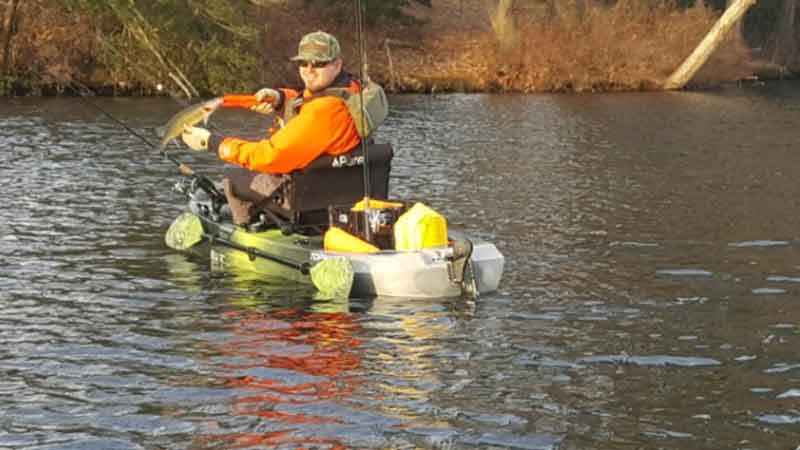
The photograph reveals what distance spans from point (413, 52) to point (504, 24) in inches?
120

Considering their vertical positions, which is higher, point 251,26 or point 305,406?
point 251,26

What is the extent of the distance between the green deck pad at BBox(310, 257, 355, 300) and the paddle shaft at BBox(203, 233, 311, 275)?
39cm

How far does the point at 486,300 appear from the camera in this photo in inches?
500

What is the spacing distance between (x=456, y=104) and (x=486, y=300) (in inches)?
941

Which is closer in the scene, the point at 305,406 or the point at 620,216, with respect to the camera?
the point at 305,406

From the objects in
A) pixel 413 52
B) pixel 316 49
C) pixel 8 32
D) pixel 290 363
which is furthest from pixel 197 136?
pixel 413 52

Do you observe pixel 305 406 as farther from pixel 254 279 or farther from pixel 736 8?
pixel 736 8

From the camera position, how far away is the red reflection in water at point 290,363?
29.2ft

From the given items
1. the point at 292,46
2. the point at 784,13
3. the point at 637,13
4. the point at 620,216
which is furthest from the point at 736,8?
the point at 620,216

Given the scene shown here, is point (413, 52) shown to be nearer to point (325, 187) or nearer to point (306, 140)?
point (325, 187)

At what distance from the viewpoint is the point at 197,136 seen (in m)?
13.7

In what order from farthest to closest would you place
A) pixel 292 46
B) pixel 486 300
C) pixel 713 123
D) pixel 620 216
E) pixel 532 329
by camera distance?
pixel 292 46, pixel 713 123, pixel 620 216, pixel 486 300, pixel 532 329

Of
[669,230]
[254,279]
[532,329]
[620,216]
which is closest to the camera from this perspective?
[532,329]

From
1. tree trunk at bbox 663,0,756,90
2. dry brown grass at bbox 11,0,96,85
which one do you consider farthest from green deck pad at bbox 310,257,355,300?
tree trunk at bbox 663,0,756,90
